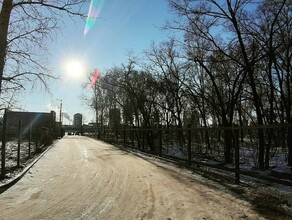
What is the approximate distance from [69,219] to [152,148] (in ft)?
57.7

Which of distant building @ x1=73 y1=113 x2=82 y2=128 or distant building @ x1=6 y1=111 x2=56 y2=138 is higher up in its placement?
distant building @ x1=73 y1=113 x2=82 y2=128

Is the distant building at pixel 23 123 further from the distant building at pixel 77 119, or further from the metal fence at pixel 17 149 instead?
the distant building at pixel 77 119

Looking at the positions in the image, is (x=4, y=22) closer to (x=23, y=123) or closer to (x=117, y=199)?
(x=117, y=199)

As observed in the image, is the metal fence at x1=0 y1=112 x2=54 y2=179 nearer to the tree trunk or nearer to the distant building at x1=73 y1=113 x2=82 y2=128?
the tree trunk

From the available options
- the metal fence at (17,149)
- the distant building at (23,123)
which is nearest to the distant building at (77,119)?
the distant building at (23,123)

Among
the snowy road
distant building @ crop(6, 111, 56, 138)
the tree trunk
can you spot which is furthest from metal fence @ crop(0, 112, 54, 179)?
the tree trunk

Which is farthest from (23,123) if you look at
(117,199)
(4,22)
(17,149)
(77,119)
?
(77,119)

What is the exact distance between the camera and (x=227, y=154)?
13.9m

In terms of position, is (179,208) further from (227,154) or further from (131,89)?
(131,89)

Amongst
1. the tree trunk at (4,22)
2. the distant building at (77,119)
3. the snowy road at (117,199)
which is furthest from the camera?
the distant building at (77,119)

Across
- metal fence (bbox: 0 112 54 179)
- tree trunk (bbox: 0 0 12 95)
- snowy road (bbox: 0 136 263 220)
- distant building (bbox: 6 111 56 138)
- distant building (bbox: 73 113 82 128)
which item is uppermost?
distant building (bbox: 73 113 82 128)

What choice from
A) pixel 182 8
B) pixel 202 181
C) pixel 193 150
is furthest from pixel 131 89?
pixel 202 181

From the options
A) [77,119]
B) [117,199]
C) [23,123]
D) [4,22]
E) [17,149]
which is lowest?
[117,199]

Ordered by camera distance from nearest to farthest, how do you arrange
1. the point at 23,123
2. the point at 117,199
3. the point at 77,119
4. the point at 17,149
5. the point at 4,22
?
1. the point at 117,199
2. the point at 4,22
3. the point at 17,149
4. the point at 23,123
5. the point at 77,119
